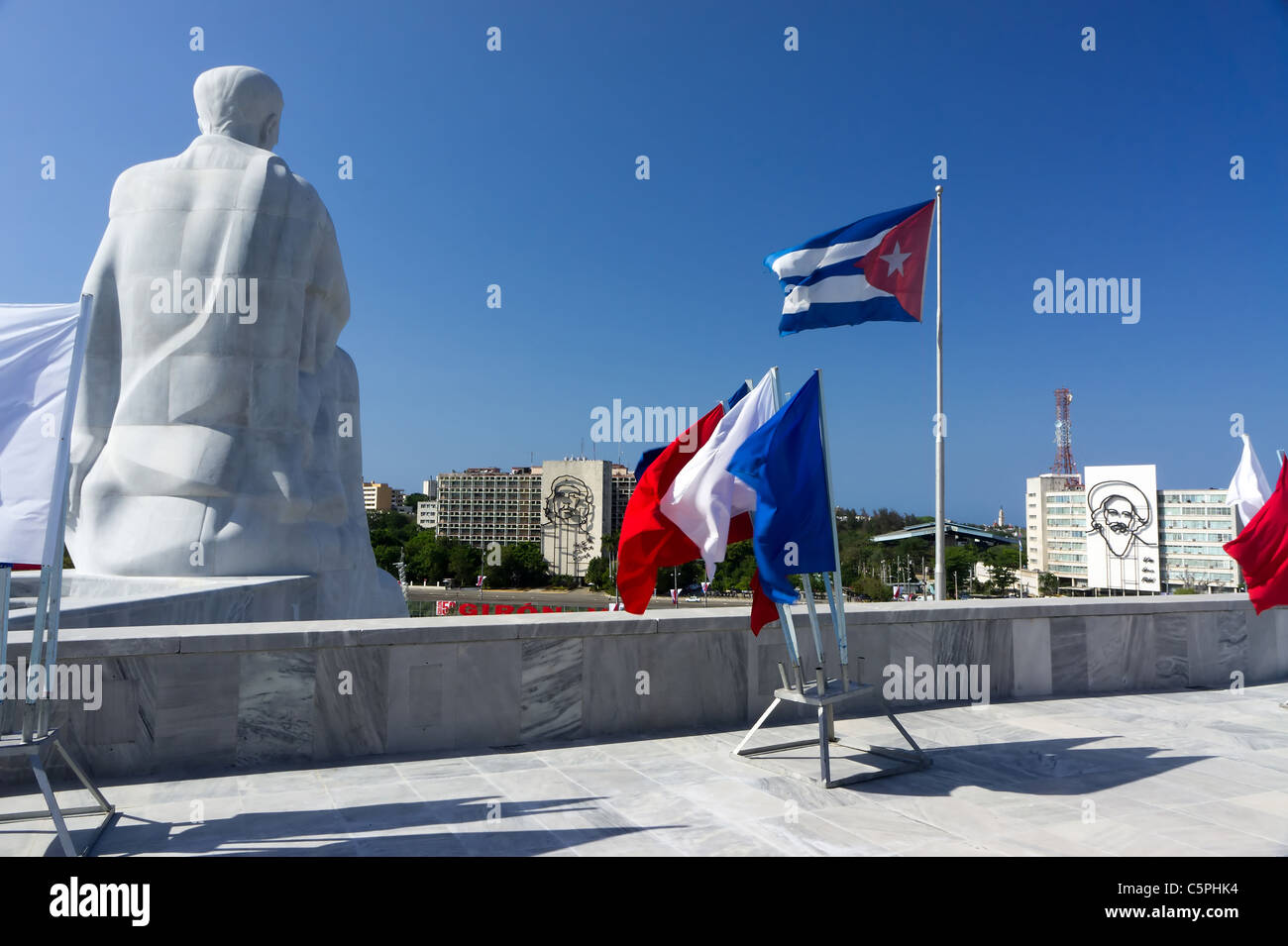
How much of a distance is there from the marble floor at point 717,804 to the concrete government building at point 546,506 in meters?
99.8

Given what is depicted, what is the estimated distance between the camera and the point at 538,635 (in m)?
6.57

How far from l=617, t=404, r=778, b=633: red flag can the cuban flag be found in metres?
1.26

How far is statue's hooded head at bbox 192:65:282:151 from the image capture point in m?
13.9

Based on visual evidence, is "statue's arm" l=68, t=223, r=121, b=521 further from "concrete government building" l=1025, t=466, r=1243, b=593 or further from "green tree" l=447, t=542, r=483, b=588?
"green tree" l=447, t=542, r=483, b=588

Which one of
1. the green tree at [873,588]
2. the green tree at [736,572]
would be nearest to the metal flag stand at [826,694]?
the green tree at [736,572]

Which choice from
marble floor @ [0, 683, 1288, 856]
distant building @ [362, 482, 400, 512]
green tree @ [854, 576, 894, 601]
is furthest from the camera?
distant building @ [362, 482, 400, 512]

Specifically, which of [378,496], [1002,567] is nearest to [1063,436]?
[1002,567]

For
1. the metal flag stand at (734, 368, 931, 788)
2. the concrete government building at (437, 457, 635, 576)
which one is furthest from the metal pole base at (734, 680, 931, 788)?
the concrete government building at (437, 457, 635, 576)

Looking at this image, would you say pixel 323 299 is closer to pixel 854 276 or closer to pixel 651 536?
pixel 854 276

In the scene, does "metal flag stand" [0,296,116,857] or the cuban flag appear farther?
the cuban flag

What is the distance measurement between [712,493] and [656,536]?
0.48 m

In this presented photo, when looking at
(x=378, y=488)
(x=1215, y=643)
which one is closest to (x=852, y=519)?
(x=378, y=488)

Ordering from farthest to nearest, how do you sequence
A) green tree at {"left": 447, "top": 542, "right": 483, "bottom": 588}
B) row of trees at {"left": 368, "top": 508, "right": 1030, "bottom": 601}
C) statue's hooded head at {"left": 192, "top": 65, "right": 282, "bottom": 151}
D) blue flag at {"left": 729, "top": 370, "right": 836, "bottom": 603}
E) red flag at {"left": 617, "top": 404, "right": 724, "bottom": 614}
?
green tree at {"left": 447, "top": 542, "right": 483, "bottom": 588} → row of trees at {"left": 368, "top": 508, "right": 1030, "bottom": 601} → statue's hooded head at {"left": 192, "top": 65, "right": 282, "bottom": 151} → red flag at {"left": 617, "top": 404, "right": 724, "bottom": 614} → blue flag at {"left": 729, "top": 370, "right": 836, "bottom": 603}

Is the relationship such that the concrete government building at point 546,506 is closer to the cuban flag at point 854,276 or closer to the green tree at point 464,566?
the green tree at point 464,566
